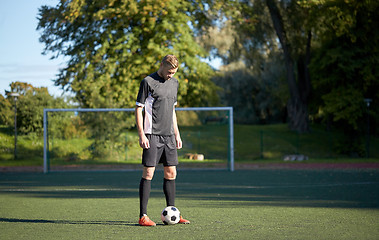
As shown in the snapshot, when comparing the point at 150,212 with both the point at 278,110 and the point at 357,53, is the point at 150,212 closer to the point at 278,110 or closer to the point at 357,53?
the point at 357,53

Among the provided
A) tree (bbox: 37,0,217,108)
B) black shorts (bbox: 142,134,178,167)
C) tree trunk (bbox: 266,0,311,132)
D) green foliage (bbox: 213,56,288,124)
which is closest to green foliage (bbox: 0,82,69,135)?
tree (bbox: 37,0,217,108)

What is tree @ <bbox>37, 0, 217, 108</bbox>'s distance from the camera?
25.4 m

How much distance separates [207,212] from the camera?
7.80m

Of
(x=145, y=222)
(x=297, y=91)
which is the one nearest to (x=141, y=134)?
(x=145, y=222)

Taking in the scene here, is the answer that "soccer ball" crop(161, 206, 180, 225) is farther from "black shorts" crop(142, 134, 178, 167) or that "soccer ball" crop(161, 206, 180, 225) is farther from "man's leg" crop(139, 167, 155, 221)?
"black shorts" crop(142, 134, 178, 167)

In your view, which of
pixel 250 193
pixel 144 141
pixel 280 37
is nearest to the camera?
pixel 144 141

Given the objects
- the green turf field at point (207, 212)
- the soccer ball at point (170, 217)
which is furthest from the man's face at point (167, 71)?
the green turf field at point (207, 212)

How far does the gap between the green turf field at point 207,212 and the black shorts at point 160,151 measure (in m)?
0.74

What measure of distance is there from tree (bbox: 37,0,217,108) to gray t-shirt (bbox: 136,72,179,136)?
1796cm

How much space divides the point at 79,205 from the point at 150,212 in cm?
153

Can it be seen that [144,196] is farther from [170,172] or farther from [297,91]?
[297,91]

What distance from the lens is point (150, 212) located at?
793 centimetres

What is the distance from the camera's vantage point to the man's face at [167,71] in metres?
6.29

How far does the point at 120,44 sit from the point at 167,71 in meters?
19.8
